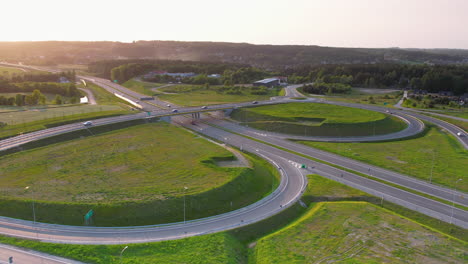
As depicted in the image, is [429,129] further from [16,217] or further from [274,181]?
[16,217]

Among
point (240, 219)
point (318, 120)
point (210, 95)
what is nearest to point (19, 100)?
point (210, 95)

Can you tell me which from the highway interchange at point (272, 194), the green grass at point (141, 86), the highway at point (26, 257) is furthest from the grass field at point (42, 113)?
the highway at point (26, 257)

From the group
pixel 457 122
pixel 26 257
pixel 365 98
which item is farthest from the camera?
pixel 365 98

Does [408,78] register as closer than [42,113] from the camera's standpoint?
No

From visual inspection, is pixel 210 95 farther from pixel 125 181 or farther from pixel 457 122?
pixel 125 181

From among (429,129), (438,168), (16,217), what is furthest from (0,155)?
(429,129)

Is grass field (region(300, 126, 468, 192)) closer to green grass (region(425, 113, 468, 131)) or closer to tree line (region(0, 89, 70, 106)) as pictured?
green grass (region(425, 113, 468, 131))
